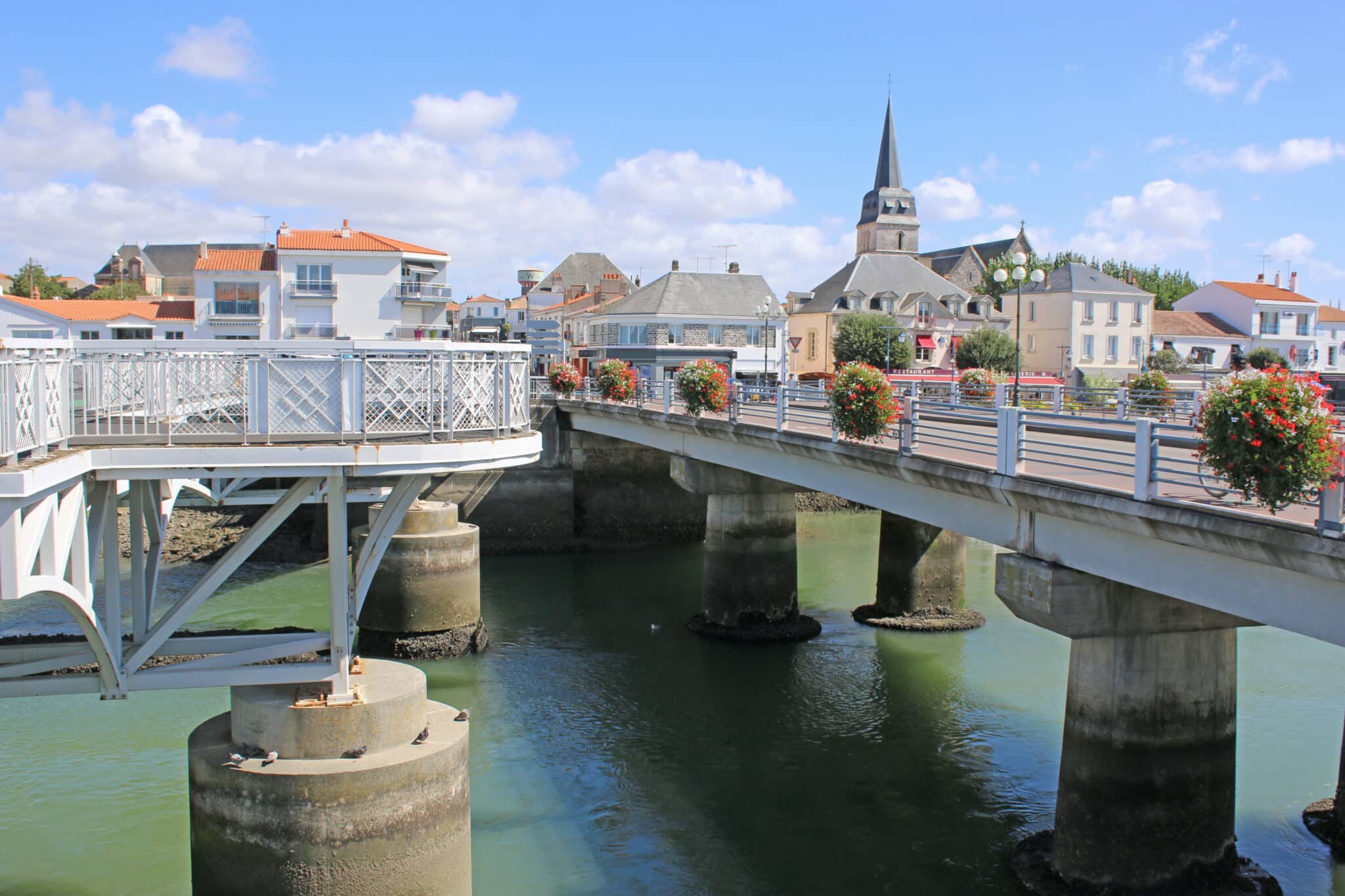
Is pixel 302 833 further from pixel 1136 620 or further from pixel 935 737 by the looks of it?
pixel 935 737

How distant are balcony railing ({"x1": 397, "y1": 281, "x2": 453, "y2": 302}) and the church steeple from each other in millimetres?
57563

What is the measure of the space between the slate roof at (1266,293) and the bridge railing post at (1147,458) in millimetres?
68033

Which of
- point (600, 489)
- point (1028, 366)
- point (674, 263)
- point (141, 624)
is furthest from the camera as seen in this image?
point (674, 263)

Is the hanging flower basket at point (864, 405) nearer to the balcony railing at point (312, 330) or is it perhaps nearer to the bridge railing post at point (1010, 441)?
the bridge railing post at point (1010, 441)

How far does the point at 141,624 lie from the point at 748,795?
7.86 meters

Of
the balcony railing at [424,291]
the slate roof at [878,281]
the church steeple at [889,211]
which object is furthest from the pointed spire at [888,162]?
the balcony railing at [424,291]

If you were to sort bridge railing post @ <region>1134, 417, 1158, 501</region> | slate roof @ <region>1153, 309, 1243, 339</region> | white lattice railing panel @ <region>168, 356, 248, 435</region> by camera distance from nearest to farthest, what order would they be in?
bridge railing post @ <region>1134, 417, 1158, 501</region> < white lattice railing panel @ <region>168, 356, 248, 435</region> < slate roof @ <region>1153, 309, 1243, 339</region>

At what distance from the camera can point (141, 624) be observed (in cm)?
1098

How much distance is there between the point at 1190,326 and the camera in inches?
2790

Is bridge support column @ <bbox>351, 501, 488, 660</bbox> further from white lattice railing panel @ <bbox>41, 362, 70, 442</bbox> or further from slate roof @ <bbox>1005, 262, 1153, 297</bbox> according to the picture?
slate roof @ <bbox>1005, 262, 1153, 297</bbox>

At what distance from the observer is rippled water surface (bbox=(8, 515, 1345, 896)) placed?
12.9 metres

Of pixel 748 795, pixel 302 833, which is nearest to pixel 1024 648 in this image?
pixel 748 795

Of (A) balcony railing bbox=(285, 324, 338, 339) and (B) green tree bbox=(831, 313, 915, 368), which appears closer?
(A) balcony railing bbox=(285, 324, 338, 339)

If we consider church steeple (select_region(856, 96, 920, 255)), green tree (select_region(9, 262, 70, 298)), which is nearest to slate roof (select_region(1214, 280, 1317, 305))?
church steeple (select_region(856, 96, 920, 255))
